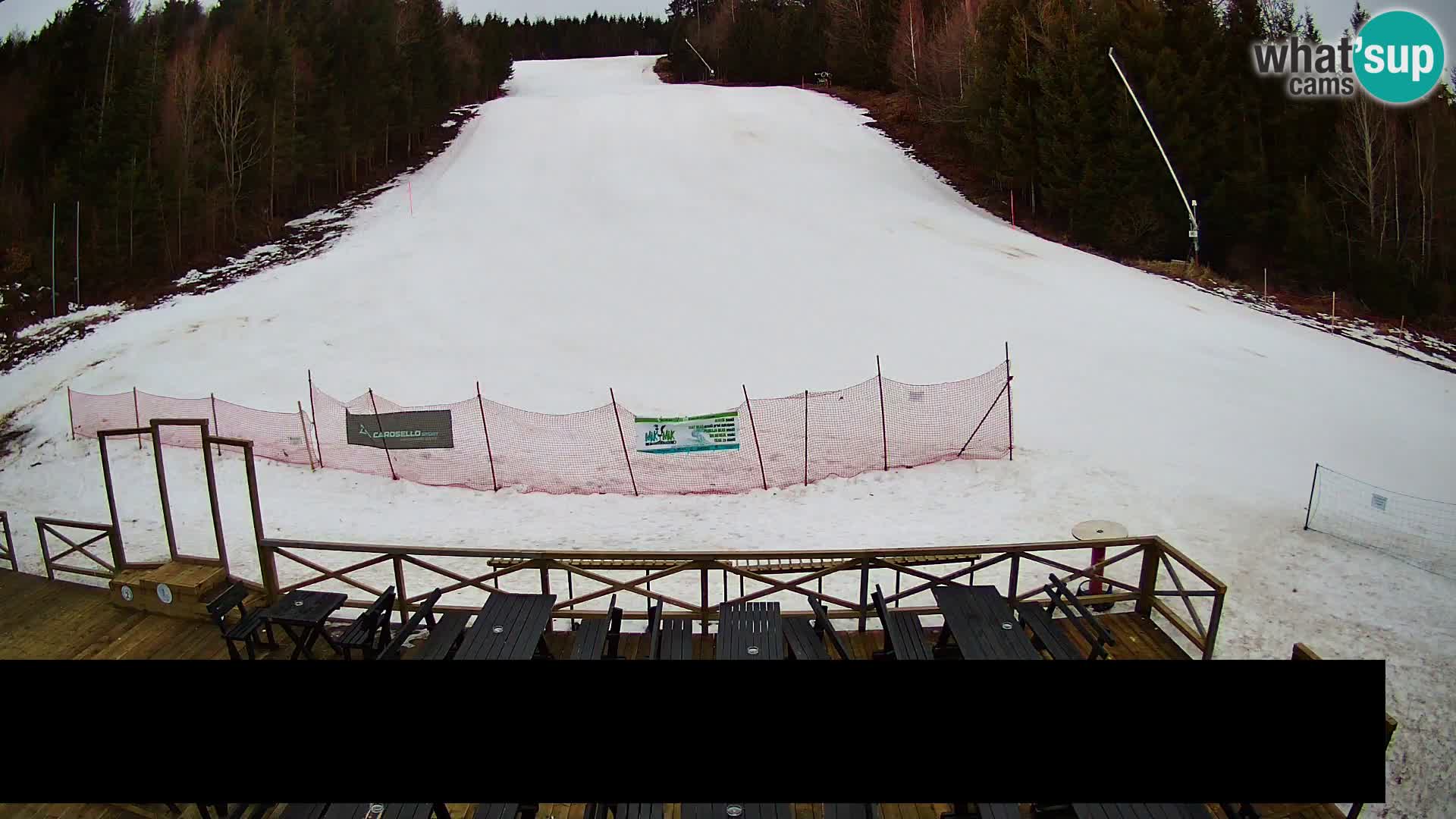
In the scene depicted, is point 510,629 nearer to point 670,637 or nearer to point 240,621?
point 670,637

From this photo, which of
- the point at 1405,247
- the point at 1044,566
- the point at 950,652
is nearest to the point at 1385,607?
the point at 1044,566

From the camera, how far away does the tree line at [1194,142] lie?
21.4ft

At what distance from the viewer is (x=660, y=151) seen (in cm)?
2277

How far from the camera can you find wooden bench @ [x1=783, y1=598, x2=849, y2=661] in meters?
3.68

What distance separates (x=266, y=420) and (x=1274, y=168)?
13.3 m

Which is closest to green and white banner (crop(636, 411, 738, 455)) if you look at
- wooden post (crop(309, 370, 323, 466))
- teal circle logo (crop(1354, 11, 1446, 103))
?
wooden post (crop(309, 370, 323, 466))

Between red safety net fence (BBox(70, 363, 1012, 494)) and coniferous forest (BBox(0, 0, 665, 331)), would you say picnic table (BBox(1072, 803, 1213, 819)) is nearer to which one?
coniferous forest (BBox(0, 0, 665, 331))

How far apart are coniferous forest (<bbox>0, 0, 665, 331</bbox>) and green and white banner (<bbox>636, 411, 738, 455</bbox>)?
18.4 feet

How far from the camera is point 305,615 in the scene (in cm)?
420

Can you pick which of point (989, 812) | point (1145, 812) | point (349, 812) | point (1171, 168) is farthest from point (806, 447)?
point (1171, 168)

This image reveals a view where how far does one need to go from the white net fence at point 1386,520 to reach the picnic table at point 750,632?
509cm

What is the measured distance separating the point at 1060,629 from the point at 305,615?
12.1 feet

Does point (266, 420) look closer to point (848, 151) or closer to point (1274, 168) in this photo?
point (1274, 168)

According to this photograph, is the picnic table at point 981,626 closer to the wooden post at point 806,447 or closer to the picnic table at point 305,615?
the picnic table at point 305,615
